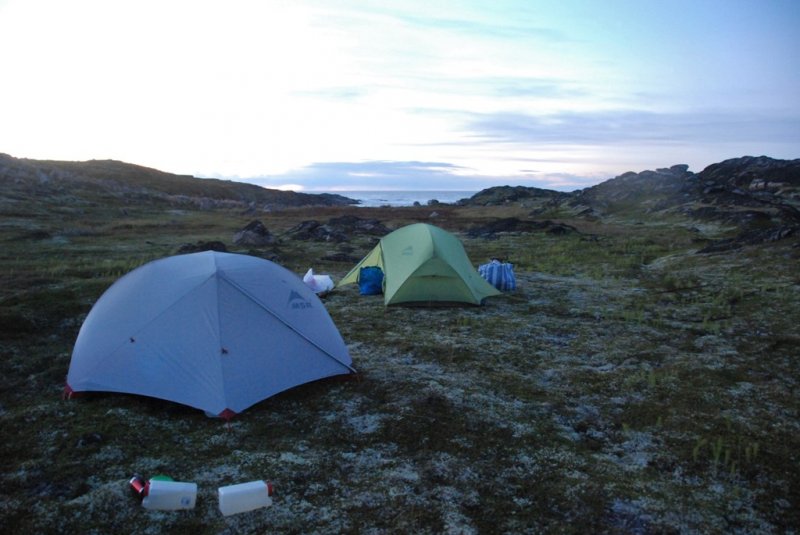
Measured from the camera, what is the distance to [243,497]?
17.2 ft

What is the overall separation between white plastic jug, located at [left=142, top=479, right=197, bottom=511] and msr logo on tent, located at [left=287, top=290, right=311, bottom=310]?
11.7 ft

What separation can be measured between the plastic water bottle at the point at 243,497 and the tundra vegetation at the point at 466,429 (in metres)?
0.10

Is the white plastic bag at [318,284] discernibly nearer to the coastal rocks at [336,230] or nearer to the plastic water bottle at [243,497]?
the plastic water bottle at [243,497]

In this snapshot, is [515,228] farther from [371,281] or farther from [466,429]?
[466,429]

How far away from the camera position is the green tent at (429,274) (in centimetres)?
1438

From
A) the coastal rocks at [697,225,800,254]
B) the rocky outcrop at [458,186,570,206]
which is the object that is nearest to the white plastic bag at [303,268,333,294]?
the coastal rocks at [697,225,800,254]

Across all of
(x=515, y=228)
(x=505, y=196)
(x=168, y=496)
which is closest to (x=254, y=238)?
(x=515, y=228)

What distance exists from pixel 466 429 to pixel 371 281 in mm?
9069

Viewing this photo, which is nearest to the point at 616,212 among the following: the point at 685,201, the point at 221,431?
the point at 685,201

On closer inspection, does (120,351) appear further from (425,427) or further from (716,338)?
(716,338)

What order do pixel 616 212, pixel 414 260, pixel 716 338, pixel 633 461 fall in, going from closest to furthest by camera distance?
pixel 633 461 → pixel 716 338 → pixel 414 260 → pixel 616 212

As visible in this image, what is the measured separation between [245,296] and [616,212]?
47286 millimetres

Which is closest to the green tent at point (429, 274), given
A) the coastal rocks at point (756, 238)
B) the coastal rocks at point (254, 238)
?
the coastal rocks at point (756, 238)

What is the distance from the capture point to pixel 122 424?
6.98 m
